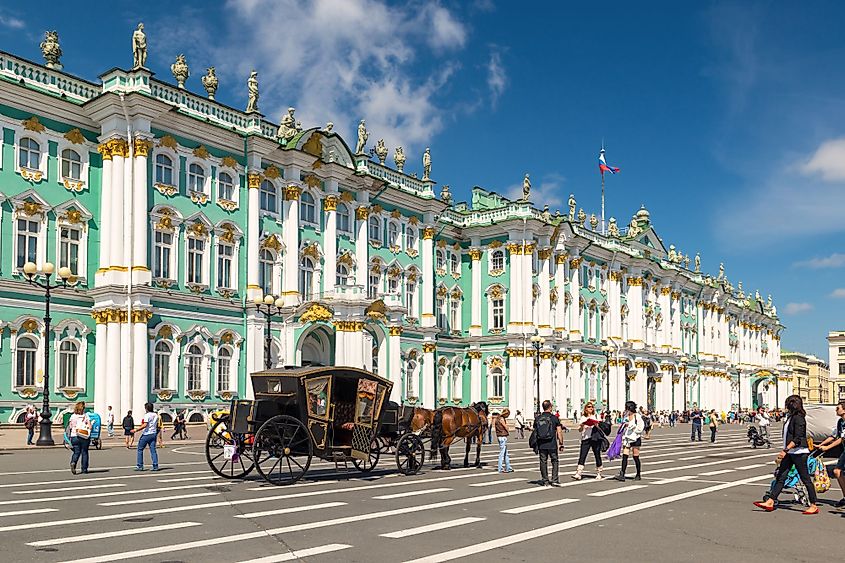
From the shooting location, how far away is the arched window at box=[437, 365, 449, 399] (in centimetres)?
6303

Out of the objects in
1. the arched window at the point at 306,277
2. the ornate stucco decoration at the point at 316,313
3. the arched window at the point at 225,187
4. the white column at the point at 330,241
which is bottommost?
the ornate stucco decoration at the point at 316,313

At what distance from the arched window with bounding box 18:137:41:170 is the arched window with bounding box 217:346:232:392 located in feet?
39.9

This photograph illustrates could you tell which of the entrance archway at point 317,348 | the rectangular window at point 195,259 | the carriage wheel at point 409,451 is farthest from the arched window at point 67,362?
the carriage wheel at point 409,451

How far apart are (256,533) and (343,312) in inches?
1392

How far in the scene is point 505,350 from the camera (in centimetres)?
6475

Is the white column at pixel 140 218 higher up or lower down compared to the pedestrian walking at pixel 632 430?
higher up

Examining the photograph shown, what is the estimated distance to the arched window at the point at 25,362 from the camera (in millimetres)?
37094

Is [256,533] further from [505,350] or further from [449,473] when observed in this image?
[505,350]

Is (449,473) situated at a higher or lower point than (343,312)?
lower

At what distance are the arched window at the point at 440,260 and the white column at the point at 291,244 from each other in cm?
1760

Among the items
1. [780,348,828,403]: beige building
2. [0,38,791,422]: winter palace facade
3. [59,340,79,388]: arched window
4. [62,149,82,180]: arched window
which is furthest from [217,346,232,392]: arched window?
[780,348,828,403]: beige building

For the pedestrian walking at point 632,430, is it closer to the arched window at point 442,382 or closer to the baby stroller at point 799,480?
the baby stroller at point 799,480

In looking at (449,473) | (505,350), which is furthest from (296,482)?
A: (505,350)

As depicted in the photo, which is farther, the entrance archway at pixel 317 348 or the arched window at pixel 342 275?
the arched window at pixel 342 275
